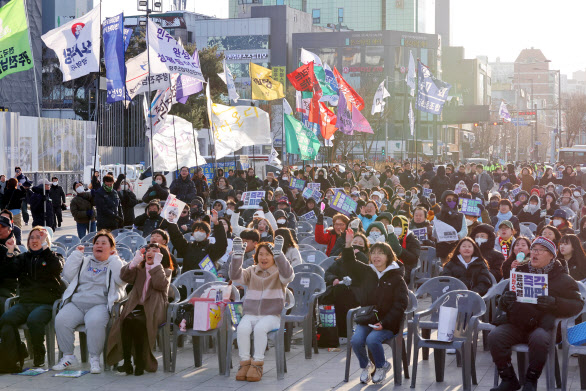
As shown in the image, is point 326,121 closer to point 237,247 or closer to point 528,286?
point 237,247

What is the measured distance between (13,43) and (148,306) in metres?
9.90

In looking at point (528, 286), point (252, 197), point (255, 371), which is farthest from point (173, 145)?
Answer: point (528, 286)

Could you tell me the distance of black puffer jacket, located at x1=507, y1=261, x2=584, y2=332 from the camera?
7887 millimetres

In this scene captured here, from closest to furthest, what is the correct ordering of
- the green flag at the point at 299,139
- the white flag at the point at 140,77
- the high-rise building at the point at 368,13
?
the white flag at the point at 140,77 < the green flag at the point at 299,139 < the high-rise building at the point at 368,13

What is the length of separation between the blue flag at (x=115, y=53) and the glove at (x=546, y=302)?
11843 mm

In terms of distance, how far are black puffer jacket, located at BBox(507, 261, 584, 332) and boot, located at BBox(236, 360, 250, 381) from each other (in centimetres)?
263

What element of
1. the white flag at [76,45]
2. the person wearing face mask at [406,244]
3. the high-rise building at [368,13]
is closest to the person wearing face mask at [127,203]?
the white flag at [76,45]

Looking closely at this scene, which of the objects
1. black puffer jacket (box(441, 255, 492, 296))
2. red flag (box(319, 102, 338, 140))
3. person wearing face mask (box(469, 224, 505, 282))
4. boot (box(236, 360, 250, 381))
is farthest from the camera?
red flag (box(319, 102, 338, 140))

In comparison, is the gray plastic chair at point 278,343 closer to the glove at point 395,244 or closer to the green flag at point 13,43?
the glove at point 395,244

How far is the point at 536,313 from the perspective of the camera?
26.1 ft

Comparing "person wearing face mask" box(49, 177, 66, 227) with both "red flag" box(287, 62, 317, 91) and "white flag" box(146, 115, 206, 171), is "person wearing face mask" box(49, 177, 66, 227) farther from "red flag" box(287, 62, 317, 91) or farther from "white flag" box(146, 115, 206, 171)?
"red flag" box(287, 62, 317, 91)

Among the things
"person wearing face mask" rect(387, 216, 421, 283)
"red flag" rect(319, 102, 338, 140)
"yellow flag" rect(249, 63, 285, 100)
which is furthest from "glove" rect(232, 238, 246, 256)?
"red flag" rect(319, 102, 338, 140)

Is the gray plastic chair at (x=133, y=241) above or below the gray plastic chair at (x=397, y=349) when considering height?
above

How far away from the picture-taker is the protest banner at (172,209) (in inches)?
458
